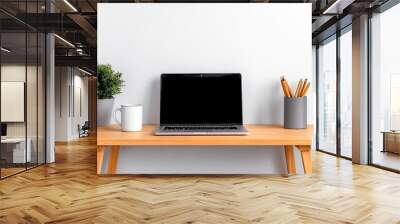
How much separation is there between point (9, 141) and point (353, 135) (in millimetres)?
5110

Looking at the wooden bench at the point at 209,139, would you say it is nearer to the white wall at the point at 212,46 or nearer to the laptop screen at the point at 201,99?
the laptop screen at the point at 201,99

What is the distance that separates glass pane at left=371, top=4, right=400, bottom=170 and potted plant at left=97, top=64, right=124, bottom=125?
3.83m

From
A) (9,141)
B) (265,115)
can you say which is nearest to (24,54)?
(9,141)

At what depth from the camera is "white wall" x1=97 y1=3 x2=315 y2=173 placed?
3.72m

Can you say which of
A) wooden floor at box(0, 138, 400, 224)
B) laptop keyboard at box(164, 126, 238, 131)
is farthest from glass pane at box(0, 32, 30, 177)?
laptop keyboard at box(164, 126, 238, 131)

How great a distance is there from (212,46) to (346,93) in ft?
12.6

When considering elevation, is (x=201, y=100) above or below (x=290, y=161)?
above

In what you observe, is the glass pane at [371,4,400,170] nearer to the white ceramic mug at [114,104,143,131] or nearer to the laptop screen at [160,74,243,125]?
the laptop screen at [160,74,243,125]

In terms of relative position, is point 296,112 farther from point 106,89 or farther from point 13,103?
point 13,103

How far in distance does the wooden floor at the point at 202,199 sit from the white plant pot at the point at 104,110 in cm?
64

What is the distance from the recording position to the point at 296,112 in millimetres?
3469

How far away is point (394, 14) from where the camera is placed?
5.18 meters

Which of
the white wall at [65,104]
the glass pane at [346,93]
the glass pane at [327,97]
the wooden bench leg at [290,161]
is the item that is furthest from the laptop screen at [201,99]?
the white wall at [65,104]

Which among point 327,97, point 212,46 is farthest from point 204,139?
point 327,97
